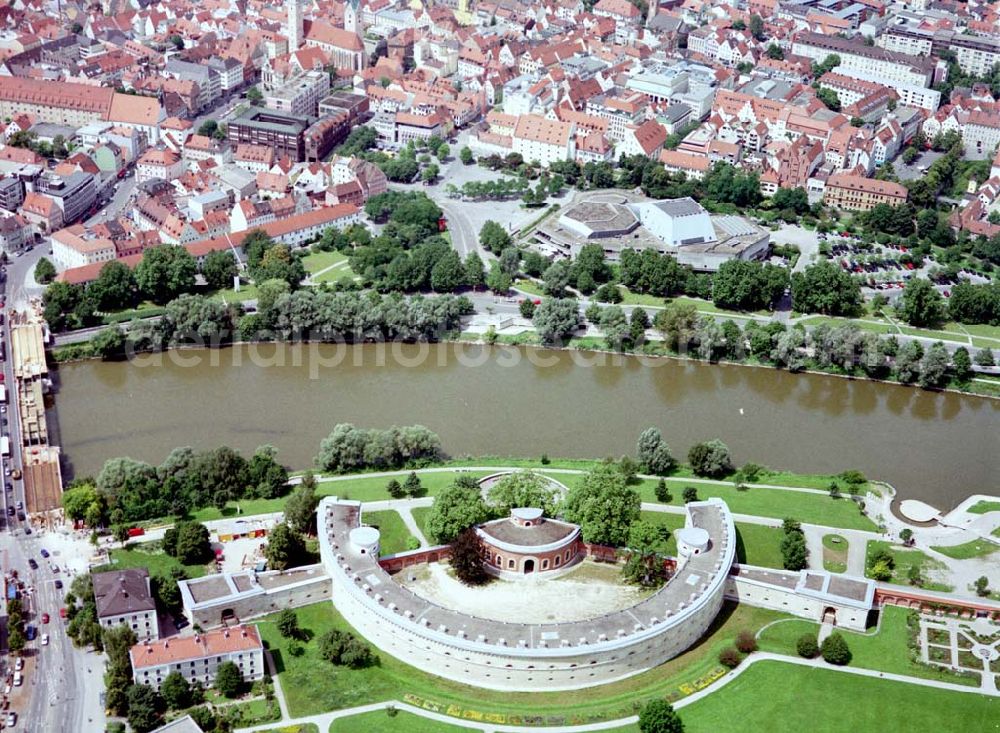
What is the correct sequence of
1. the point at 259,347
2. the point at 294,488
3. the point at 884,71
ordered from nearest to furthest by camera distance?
the point at 294,488 < the point at 259,347 < the point at 884,71

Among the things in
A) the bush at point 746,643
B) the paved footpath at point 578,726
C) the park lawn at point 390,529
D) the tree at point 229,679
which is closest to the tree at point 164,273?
the park lawn at point 390,529

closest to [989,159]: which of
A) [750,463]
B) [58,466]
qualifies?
[750,463]

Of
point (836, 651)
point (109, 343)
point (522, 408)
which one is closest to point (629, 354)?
point (522, 408)

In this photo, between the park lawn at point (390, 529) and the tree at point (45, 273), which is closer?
the park lawn at point (390, 529)

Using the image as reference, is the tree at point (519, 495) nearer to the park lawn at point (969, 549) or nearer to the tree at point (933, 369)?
the park lawn at point (969, 549)

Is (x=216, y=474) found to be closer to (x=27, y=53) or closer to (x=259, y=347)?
(x=259, y=347)
